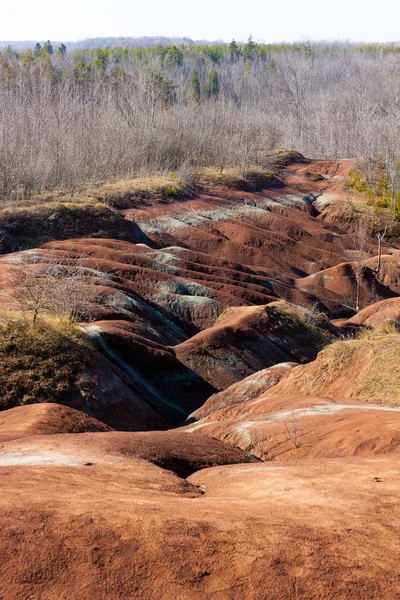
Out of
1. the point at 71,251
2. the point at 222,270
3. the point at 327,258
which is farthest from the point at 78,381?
the point at 327,258

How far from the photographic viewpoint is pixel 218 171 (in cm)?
6019

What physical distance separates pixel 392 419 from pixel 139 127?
52.6m

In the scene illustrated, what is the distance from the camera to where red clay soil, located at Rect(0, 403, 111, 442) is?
11679 millimetres

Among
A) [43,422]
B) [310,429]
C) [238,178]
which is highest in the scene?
[310,429]

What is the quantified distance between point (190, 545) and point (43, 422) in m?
7.46

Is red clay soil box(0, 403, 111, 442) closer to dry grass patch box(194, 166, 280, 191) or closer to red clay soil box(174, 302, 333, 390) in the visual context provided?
red clay soil box(174, 302, 333, 390)

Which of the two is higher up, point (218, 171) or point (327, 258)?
point (218, 171)

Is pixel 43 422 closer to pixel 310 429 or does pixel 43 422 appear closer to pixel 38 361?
pixel 310 429

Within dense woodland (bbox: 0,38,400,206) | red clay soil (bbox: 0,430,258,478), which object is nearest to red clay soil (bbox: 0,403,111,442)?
red clay soil (bbox: 0,430,258,478)

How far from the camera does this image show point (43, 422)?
12.2 metres

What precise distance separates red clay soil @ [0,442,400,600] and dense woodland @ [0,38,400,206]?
3777 cm

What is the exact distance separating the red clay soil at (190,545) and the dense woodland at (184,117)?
37.8 metres

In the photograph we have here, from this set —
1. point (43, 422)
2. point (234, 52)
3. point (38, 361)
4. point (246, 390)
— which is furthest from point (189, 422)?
point (234, 52)

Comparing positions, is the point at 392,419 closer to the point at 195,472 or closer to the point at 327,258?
the point at 195,472
